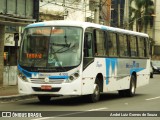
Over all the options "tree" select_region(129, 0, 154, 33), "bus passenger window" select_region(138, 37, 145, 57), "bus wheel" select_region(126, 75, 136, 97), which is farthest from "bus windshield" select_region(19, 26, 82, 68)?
"tree" select_region(129, 0, 154, 33)

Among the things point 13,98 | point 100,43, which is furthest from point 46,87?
point 13,98

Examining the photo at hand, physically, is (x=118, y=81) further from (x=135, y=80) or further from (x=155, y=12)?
(x=155, y=12)

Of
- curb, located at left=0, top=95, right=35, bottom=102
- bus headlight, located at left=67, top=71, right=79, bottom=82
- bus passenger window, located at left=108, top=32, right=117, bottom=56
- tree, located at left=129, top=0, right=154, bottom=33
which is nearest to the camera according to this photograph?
bus headlight, located at left=67, top=71, right=79, bottom=82

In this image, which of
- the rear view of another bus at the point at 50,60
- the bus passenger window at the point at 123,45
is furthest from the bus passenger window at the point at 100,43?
the bus passenger window at the point at 123,45

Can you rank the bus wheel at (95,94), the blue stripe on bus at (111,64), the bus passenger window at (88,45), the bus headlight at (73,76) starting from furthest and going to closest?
the blue stripe on bus at (111,64) → the bus wheel at (95,94) → the bus passenger window at (88,45) → the bus headlight at (73,76)

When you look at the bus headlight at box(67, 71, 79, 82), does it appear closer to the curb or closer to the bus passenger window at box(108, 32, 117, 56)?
the bus passenger window at box(108, 32, 117, 56)

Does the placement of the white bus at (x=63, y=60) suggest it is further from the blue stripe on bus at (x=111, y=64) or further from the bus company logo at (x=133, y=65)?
the bus company logo at (x=133, y=65)

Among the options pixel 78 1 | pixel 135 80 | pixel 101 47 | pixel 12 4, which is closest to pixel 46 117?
pixel 101 47

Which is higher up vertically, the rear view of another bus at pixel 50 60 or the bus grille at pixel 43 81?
the rear view of another bus at pixel 50 60

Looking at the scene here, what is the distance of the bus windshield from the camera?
16.8 meters

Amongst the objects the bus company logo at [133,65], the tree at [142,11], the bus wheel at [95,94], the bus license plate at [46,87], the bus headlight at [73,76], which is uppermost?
the tree at [142,11]

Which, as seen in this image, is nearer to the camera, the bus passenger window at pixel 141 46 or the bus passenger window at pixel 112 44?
the bus passenger window at pixel 112 44

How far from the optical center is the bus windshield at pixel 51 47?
663 inches

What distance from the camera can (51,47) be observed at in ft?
55.9
